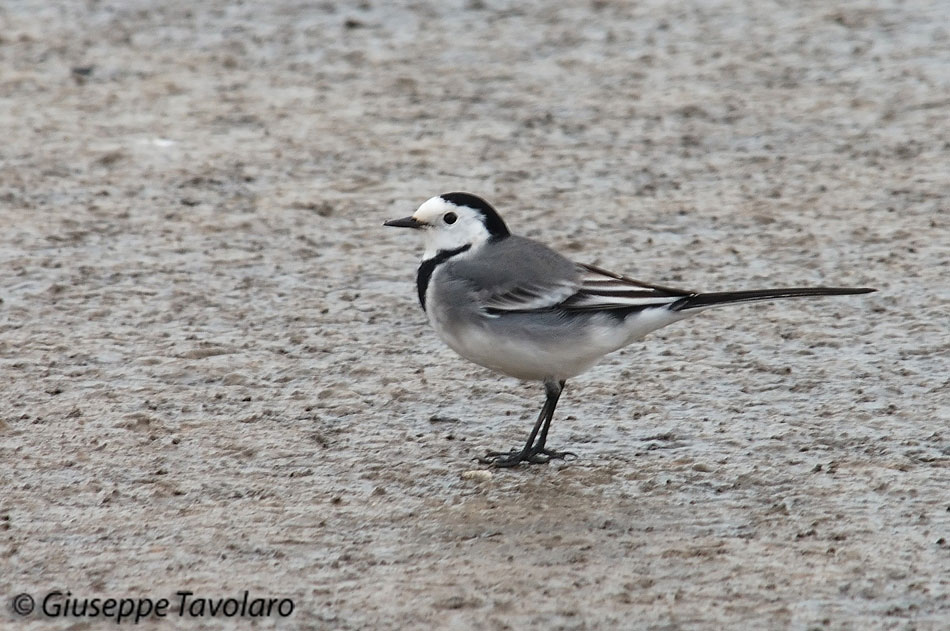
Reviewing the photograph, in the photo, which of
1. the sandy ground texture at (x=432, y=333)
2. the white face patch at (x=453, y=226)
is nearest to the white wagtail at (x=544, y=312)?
the white face patch at (x=453, y=226)

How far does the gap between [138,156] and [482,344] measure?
4.60m

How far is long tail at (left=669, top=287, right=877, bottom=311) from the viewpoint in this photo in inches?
247

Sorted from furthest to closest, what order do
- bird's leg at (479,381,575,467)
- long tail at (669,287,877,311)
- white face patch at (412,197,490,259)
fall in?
white face patch at (412,197,490,259) → bird's leg at (479,381,575,467) → long tail at (669,287,877,311)

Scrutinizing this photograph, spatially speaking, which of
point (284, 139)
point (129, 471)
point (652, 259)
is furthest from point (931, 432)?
point (284, 139)

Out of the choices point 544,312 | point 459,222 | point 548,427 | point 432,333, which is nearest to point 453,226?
point 459,222

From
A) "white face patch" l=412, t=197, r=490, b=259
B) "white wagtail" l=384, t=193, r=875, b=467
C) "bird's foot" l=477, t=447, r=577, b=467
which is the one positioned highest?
"white face patch" l=412, t=197, r=490, b=259

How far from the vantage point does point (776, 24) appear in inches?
495

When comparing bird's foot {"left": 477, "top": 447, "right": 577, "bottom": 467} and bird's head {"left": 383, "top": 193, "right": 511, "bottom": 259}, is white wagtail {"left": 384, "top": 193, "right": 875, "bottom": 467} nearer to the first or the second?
bird's foot {"left": 477, "top": 447, "right": 577, "bottom": 467}

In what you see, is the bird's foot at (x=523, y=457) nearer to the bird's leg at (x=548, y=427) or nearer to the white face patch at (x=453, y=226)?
the bird's leg at (x=548, y=427)

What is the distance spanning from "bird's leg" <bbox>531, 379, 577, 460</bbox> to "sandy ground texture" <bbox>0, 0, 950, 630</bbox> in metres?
0.06

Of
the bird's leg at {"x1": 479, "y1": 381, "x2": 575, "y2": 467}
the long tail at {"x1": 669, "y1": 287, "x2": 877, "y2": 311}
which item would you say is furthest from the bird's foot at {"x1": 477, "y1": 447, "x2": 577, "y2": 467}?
the long tail at {"x1": 669, "y1": 287, "x2": 877, "y2": 311}

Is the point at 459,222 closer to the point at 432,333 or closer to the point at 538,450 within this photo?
the point at 538,450

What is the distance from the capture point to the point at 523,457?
641 cm

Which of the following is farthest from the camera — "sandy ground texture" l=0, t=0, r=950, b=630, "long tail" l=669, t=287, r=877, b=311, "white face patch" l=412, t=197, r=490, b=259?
"white face patch" l=412, t=197, r=490, b=259
